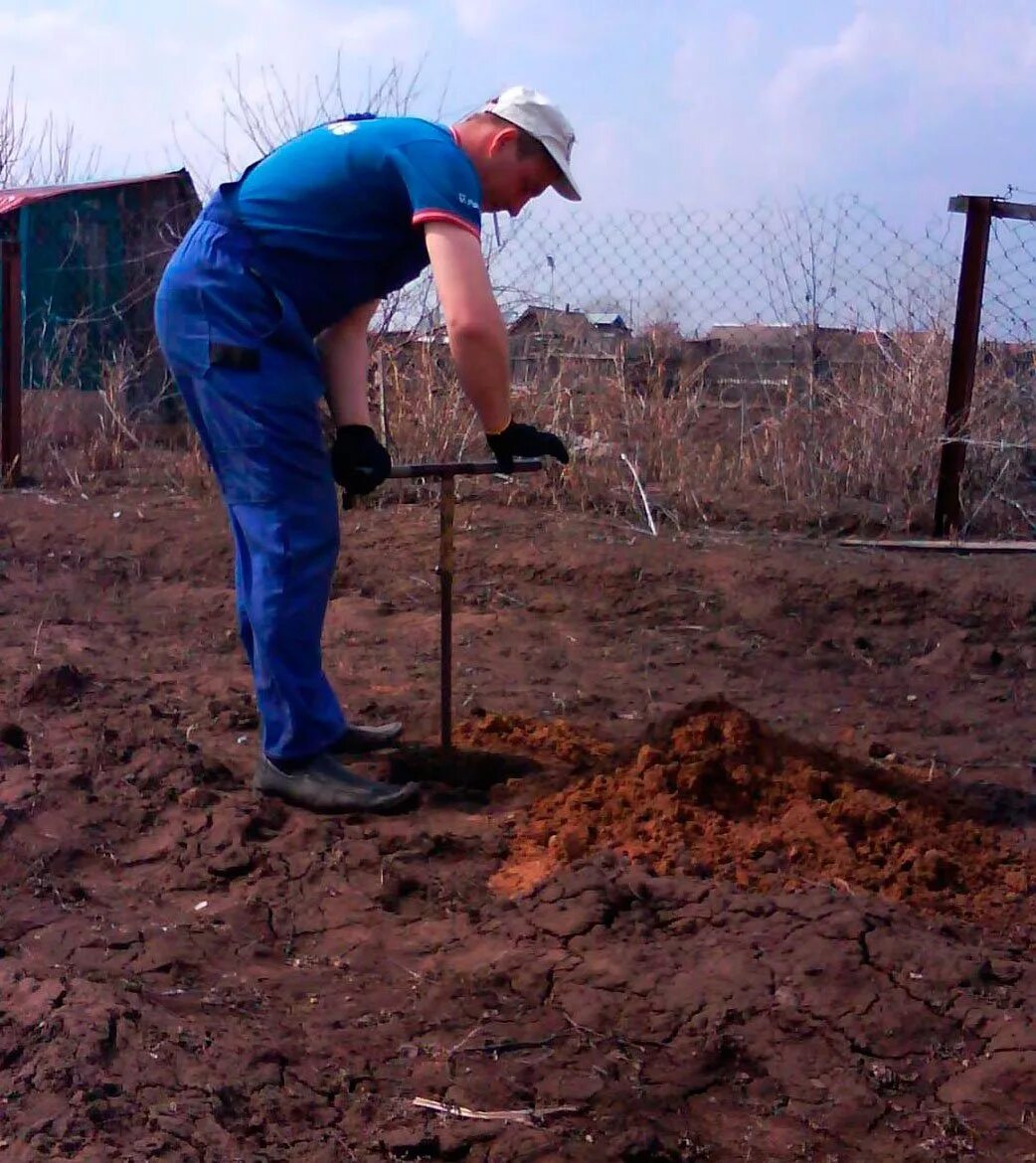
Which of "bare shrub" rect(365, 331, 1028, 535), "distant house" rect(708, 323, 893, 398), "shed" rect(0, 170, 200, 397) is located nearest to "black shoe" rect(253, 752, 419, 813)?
"bare shrub" rect(365, 331, 1028, 535)

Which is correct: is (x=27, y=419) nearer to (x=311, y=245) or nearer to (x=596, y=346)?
(x=596, y=346)

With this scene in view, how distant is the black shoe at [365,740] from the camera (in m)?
3.77

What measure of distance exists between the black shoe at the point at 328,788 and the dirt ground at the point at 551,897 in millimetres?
53

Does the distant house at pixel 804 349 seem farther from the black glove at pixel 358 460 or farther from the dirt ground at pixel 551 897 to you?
the black glove at pixel 358 460

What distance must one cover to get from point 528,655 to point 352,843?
1.91 meters

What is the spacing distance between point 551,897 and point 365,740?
3.54ft

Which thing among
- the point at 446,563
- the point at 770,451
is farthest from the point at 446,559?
the point at 770,451

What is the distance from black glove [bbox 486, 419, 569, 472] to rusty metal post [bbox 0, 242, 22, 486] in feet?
18.0

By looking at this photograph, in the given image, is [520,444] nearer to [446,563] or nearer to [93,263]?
[446,563]

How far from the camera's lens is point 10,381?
8.09 metres

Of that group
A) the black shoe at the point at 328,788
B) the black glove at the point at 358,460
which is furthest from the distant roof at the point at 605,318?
the black shoe at the point at 328,788

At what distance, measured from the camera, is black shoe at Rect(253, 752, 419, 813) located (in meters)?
3.34

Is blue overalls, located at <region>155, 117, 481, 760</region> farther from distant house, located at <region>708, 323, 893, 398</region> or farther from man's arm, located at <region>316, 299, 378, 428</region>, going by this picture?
distant house, located at <region>708, 323, 893, 398</region>

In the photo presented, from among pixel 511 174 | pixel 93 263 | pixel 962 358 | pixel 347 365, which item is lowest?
pixel 347 365
